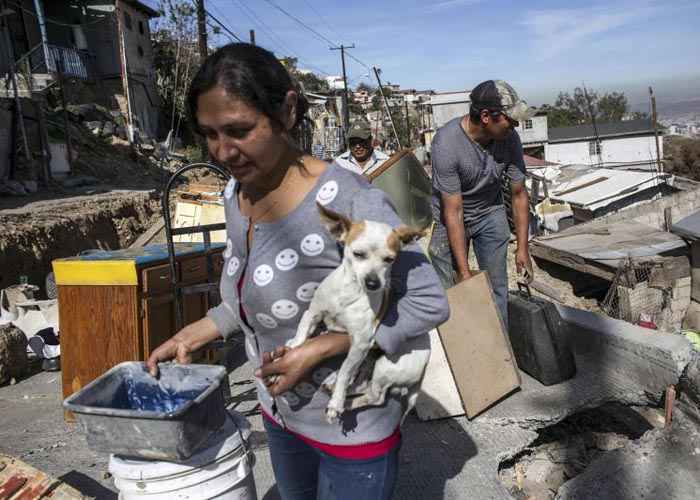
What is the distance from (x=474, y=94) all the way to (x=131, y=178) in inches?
574

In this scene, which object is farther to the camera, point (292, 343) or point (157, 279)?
point (157, 279)

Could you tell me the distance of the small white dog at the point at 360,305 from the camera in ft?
4.40

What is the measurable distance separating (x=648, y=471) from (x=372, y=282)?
260 centimetres

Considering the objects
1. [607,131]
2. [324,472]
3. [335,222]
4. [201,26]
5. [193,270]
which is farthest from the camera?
[607,131]

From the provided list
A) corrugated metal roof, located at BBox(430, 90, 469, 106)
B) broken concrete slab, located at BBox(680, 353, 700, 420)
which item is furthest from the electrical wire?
corrugated metal roof, located at BBox(430, 90, 469, 106)

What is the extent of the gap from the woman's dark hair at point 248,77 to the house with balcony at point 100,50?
23.7m

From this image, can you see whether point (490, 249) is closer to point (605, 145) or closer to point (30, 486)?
point (30, 486)

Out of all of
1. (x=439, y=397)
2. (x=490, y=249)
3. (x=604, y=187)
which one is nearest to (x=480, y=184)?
(x=490, y=249)

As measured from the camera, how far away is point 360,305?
1388 millimetres

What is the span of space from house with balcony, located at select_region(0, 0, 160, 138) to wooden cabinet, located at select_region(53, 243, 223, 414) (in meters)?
20.9

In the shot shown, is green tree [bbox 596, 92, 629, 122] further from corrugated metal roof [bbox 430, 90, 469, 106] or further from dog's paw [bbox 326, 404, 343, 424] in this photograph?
dog's paw [bbox 326, 404, 343, 424]

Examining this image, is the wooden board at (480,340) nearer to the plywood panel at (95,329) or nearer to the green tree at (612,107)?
the plywood panel at (95,329)

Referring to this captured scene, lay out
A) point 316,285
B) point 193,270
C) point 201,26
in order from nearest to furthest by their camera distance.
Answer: point 316,285
point 193,270
point 201,26

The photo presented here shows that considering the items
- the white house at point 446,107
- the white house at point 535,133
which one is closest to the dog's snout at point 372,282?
the white house at point 535,133
